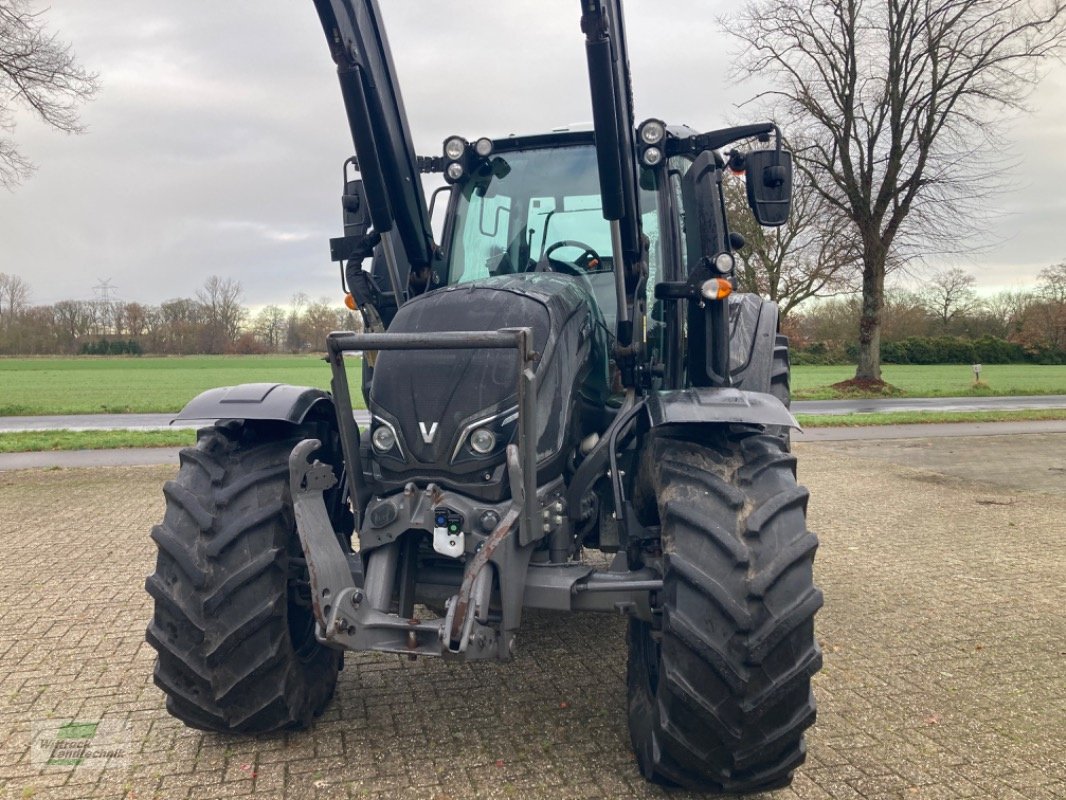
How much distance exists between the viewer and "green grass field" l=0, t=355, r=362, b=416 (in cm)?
2314

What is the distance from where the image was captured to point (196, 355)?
71000 millimetres

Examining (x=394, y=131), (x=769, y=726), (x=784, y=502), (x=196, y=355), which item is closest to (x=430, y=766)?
(x=769, y=726)

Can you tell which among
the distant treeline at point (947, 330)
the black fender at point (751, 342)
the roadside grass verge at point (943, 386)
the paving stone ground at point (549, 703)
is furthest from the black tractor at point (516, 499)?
the distant treeline at point (947, 330)

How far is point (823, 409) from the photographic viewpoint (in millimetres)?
21609

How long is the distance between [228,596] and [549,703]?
154cm

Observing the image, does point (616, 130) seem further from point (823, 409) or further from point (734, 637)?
point (823, 409)

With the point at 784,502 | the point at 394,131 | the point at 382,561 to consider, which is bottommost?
the point at 382,561

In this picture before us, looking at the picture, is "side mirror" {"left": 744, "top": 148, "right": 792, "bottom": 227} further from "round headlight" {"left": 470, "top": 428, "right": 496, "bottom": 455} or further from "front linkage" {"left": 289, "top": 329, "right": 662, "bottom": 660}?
"round headlight" {"left": 470, "top": 428, "right": 496, "bottom": 455}

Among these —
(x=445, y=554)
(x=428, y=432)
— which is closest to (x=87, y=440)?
(x=428, y=432)

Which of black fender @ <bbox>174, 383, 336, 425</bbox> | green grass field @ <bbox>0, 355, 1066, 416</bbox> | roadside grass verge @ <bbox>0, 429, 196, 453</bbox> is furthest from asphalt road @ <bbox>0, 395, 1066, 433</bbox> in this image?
black fender @ <bbox>174, 383, 336, 425</bbox>

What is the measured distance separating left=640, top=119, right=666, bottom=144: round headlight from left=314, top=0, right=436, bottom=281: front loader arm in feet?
3.70

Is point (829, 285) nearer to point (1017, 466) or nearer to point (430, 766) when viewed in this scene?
point (1017, 466)

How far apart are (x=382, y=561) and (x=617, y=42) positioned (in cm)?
225

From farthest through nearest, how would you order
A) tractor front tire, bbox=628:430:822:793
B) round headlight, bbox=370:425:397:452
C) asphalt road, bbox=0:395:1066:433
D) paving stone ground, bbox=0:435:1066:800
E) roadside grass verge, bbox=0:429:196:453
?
1. asphalt road, bbox=0:395:1066:433
2. roadside grass verge, bbox=0:429:196:453
3. round headlight, bbox=370:425:397:452
4. paving stone ground, bbox=0:435:1066:800
5. tractor front tire, bbox=628:430:822:793
